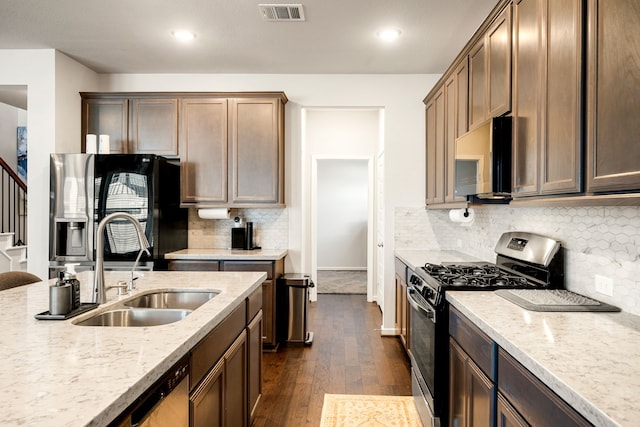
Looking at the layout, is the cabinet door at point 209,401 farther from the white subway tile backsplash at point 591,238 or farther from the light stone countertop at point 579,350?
the white subway tile backsplash at point 591,238

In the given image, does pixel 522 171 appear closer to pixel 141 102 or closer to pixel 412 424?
pixel 412 424

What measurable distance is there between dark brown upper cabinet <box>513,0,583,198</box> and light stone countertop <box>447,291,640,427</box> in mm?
515

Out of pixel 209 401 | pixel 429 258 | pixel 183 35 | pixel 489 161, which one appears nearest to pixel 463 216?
pixel 429 258

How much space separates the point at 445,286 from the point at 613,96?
1171mm

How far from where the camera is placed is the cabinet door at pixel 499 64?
206cm

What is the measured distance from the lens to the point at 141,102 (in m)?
3.95

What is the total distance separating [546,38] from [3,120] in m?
8.11

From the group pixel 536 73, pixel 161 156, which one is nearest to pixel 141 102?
pixel 161 156

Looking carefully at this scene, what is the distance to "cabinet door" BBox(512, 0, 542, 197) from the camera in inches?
70.2

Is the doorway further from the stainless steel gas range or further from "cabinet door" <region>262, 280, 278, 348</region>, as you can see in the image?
the stainless steel gas range

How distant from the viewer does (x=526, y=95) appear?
1.86 m

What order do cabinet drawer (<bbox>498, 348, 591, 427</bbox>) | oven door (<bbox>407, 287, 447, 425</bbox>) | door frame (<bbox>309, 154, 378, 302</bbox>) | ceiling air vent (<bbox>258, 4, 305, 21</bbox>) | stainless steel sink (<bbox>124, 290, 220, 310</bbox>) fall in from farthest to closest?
door frame (<bbox>309, 154, 378, 302</bbox>), ceiling air vent (<bbox>258, 4, 305, 21</bbox>), oven door (<bbox>407, 287, 447, 425</bbox>), stainless steel sink (<bbox>124, 290, 220, 310</bbox>), cabinet drawer (<bbox>498, 348, 591, 427</bbox>)

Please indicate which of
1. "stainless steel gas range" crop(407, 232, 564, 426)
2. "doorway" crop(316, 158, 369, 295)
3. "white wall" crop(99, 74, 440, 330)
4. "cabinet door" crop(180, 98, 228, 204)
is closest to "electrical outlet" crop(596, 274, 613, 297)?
"stainless steel gas range" crop(407, 232, 564, 426)

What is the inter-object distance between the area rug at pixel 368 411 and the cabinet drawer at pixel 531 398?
1256mm
